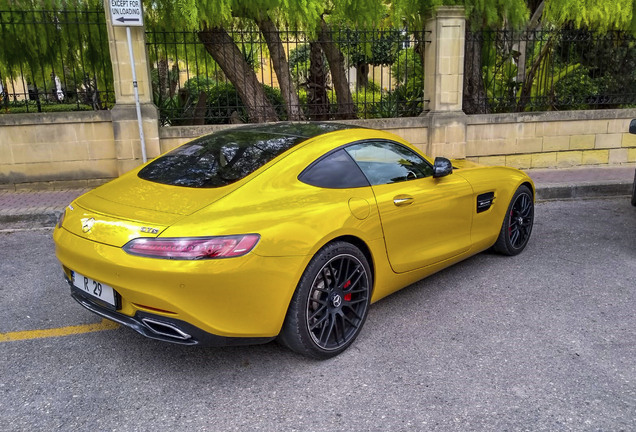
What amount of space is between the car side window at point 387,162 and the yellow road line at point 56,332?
2195 millimetres

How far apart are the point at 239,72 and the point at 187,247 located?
24.3 ft

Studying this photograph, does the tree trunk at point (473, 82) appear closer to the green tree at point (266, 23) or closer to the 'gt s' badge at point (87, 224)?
the green tree at point (266, 23)

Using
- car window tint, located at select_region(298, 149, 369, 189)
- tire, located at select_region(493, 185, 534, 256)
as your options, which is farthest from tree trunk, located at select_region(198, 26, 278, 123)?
car window tint, located at select_region(298, 149, 369, 189)

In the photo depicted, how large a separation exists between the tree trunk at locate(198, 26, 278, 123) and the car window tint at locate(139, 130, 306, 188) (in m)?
5.71

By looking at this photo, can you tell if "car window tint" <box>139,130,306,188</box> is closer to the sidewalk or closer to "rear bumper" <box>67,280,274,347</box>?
"rear bumper" <box>67,280,274,347</box>

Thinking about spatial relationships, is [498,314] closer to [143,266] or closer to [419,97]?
[143,266]

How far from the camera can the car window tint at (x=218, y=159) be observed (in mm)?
3383

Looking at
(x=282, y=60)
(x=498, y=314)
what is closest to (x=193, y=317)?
(x=498, y=314)

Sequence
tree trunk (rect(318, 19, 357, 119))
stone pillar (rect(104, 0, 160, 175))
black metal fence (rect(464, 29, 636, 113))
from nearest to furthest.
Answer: stone pillar (rect(104, 0, 160, 175))
black metal fence (rect(464, 29, 636, 113))
tree trunk (rect(318, 19, 357, 119))

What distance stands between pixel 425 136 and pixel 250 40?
11.8 feet

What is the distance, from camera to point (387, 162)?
13.1ft

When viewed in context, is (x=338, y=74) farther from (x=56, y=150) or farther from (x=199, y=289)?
(x=199, y=289)

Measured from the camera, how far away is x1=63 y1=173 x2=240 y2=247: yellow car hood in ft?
9.36

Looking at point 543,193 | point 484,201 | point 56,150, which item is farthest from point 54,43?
point 543,193
